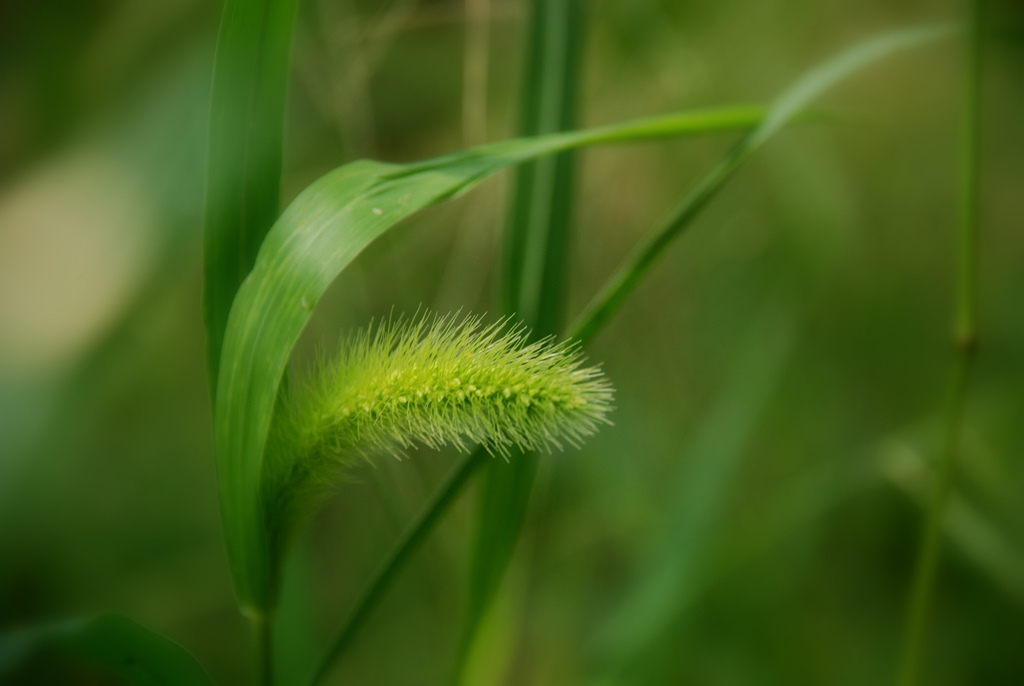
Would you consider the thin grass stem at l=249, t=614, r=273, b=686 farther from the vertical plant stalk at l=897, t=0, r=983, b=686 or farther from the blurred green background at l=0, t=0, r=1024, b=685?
the vertical plant stalk at l=897, t=0, r=983, b=686

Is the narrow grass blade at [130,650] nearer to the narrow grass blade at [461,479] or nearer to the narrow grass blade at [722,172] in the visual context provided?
the narrow grass blade at [461,479]

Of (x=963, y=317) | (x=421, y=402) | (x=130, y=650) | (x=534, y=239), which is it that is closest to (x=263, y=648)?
(x=130, y=650)

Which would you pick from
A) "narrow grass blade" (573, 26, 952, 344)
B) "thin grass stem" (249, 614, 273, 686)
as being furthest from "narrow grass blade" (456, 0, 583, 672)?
"thin grass stem" (249, 614, 273, 686)

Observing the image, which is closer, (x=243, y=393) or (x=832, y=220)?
(x=243, y=393)

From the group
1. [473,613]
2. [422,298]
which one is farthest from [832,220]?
[473,613]

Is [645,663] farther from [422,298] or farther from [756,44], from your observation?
[756,44]

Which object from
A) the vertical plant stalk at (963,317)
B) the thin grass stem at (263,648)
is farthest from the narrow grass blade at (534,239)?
the vertical plant stalk at (963,317)
